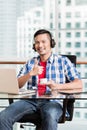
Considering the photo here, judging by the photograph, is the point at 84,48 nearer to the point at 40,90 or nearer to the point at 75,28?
the point at 75,28

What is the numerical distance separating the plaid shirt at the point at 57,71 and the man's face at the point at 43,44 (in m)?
0.08

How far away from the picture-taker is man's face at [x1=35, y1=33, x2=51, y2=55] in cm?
285

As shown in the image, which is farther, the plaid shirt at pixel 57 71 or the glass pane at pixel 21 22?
the glass pane at pixel 21 22

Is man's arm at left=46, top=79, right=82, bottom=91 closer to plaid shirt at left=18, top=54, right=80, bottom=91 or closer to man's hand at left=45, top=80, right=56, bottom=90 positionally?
man's hand at left=45, top=80, right=56, bottom=90

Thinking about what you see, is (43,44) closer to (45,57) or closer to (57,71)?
(45,57)

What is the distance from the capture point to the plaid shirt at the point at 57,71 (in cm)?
285

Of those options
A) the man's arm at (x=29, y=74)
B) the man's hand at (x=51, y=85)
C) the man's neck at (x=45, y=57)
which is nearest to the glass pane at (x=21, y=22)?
the man's neck at (x=45, y=57)

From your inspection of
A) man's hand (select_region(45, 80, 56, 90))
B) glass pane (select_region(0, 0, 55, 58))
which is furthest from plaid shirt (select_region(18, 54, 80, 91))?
glass pane (select_region(0, 0, 55, 58))

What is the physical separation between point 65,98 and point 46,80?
32 cm

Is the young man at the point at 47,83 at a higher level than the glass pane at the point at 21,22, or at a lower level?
lower

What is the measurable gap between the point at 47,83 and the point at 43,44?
16.2 inches

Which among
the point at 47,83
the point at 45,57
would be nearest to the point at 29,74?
the point at 47,83

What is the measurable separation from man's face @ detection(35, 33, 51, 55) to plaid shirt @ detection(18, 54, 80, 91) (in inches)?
3.1

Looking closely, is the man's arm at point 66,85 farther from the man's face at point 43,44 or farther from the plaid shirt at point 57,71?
the man's face at point 43,44
